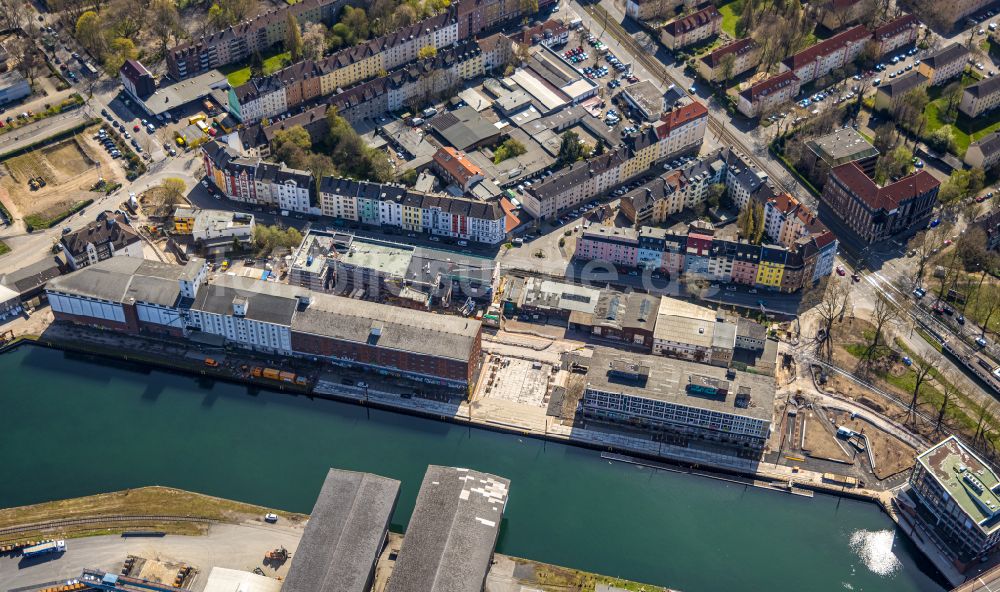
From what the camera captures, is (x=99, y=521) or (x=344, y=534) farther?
(x=99, y=521)

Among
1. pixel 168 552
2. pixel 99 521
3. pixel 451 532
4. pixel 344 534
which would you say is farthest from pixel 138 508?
pixel 451 532

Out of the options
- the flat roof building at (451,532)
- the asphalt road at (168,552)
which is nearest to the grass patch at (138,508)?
the asphalt road at (168,552)

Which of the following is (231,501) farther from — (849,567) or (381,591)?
(849,567)

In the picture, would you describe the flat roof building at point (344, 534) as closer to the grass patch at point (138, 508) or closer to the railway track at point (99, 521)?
the grass patch at point (138, 508)

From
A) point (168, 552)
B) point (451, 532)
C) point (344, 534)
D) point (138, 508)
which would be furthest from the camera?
point (138, 508)

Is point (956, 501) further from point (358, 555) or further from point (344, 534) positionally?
point (344, 534)

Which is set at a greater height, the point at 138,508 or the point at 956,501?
the point at 138,508
